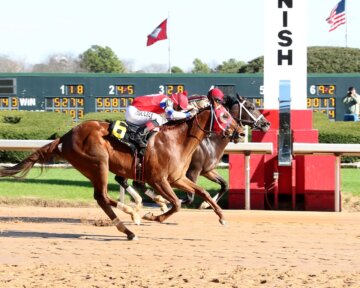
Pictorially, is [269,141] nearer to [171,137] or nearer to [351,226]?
[351,226]

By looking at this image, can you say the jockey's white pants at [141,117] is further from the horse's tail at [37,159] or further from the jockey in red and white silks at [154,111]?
the horse's tail at [37,159]

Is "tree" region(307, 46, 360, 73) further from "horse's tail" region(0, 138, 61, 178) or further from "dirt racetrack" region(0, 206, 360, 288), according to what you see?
"horse's tail" region(0, 138, 61, 178)

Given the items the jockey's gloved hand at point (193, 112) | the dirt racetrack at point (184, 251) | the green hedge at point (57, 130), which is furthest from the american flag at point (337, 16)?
the jockey's gloved hand at point (193, 112)

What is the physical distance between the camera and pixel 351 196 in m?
13.4

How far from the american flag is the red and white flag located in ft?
15.4

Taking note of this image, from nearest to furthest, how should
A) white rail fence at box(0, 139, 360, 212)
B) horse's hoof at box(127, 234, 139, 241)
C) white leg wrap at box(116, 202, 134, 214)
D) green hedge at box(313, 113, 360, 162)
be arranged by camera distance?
horse's hoof at box(127, 234, 139, 241)
white leg wrap at box(116, 202, 134, 214)
white rail fence at box(0, 139, 360, 212)
green hedge at box(313, 113, 360, 162)

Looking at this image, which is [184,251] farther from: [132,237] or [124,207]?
[124,207]

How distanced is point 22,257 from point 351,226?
4255mm

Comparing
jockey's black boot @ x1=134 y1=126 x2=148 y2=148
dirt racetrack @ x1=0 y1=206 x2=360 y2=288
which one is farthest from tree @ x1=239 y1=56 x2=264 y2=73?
jockey's black boot @ x1=134 y1=126 x2=148 y2=148

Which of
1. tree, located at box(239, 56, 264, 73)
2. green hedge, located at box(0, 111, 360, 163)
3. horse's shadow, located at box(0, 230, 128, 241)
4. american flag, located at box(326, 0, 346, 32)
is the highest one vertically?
american flag, located at box(326, 0, 346, 32)

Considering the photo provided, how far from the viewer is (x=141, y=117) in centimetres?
988

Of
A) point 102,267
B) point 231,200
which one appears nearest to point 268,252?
point 102,267

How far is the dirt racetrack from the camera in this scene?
23.3 ft

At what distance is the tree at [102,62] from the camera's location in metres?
59.4
